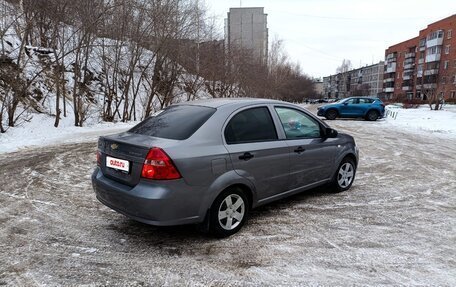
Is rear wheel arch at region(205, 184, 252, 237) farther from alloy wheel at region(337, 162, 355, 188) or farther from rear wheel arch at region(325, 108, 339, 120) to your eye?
rear wheel arch at region(325, 108, 339, 120)

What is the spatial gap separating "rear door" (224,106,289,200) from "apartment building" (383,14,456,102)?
5403cm

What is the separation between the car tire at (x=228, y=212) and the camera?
3.59 meters

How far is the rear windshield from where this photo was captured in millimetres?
3619

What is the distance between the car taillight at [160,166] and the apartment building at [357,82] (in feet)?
364

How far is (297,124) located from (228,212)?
173 centimetres

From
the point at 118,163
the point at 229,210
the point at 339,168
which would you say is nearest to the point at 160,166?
the point at 118,163

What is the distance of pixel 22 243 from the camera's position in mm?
3547

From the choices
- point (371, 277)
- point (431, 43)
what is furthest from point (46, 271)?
point (431, 43)

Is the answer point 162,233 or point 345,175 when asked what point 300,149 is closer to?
point 345,175

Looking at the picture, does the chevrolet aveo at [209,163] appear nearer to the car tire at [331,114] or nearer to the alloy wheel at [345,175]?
the alloy wheel at [345,175]

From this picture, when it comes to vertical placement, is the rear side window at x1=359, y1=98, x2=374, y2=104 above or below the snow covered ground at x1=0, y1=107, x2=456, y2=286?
above

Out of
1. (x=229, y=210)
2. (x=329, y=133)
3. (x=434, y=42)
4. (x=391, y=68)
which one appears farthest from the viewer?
(x=391, y=68)

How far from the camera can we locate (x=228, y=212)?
148 inches

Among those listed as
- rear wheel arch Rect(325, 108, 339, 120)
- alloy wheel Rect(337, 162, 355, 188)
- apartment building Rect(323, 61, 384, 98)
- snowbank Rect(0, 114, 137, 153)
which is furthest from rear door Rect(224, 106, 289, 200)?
apartment building Rect(323, 61, 384, 98)
